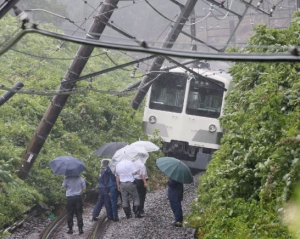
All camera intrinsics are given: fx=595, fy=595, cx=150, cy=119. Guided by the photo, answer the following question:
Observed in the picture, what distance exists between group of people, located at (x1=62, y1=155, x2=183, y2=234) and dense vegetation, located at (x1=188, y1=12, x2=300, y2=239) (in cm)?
43

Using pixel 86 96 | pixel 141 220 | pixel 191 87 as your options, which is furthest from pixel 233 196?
pixel 86 96

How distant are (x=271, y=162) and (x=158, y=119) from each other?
10854mm

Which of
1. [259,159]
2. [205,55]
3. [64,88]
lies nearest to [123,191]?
[64,88]

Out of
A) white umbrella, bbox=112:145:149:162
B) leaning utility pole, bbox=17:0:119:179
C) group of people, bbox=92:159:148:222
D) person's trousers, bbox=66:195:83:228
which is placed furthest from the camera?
white umbrella, bbox=112:145:149:162

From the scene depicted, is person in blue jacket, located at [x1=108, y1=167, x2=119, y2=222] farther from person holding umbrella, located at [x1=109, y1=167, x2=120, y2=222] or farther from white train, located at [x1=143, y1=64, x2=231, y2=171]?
white train, located at [x1=143, y1=64, x2=231, y2=171]

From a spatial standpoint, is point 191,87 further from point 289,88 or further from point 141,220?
point 289,88

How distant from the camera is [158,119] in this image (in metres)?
18.6

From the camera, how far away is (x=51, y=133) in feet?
52.9

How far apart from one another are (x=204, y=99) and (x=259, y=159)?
951 cm

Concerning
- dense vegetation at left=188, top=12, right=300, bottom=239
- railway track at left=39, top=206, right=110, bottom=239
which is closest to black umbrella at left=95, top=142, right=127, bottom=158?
railway track at left=39, top=206, right=110, bottom=239

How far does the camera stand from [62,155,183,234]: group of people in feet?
36.6

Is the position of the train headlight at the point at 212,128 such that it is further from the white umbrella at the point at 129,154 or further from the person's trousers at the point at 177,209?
the person's trousers at the point at 177,209

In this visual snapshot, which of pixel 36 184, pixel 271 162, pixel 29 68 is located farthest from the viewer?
pixel 29 68

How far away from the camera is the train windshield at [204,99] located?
17.9 meters
